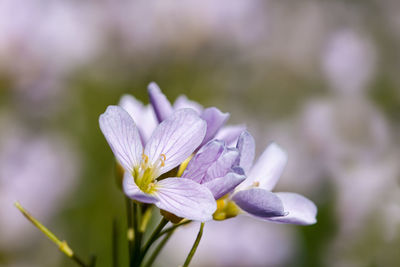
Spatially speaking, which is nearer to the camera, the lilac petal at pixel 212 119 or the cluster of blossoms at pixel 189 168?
the cluster of blossoms at pixel 189 168

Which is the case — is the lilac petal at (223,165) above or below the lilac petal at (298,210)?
above

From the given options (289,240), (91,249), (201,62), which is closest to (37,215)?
(91,249)

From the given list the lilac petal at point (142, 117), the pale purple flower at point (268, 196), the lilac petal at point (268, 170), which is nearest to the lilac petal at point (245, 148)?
the pale purple flower at point (268, 196)

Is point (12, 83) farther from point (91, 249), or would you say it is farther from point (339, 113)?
point (339, 113)

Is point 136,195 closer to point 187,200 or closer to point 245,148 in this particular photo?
point 187,200

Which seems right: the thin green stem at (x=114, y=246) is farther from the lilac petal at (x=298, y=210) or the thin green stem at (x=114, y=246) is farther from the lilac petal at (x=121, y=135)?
the lilac petal at (x=298, y=210)

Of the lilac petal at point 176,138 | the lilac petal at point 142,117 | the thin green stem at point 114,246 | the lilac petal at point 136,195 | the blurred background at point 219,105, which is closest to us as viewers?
the lilac petal at point 136,195

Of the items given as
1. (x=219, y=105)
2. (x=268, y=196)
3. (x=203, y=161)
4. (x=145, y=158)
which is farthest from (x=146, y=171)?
(x=219, y=105)

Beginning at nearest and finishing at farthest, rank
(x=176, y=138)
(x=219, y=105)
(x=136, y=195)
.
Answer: (x=136, y=195) < (x=176, y=138) < (x=219, y=105)
